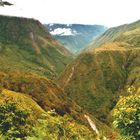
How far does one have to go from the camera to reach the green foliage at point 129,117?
3138cm

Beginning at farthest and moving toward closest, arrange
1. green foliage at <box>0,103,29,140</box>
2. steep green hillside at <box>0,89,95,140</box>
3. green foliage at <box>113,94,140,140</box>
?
green foliage at <box>0,103,29,140</box> < green foliage at <box>113,94,140,140</box> < steep green hillside at <box>0,89,95,140</box>

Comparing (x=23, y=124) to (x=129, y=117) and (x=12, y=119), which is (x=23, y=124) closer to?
(x=12, y=119)

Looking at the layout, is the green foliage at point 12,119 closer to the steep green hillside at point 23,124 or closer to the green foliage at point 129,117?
the steep green hillside at point 23,124

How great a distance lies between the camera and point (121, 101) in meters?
34.3

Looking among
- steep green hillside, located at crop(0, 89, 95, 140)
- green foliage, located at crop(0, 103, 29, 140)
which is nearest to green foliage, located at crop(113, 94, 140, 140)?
steep green hillside, located at crop(0, 89, 95, 140)

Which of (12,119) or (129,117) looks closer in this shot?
(129,117)

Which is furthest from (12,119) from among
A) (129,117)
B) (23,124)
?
(129,117)

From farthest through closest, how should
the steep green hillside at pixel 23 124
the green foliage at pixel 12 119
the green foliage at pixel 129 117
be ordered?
the green foliage at pixel 12 119
the green foliage at pixel 129 117
the steep green hillside at pixel 23 124

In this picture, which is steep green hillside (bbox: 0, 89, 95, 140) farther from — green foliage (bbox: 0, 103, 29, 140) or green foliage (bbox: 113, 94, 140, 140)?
green foliage (bbox: 113, 94, 140, 140)

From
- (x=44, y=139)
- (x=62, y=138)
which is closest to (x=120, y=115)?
(x=62, y=138)

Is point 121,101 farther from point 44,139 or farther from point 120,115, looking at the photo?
point 44,139

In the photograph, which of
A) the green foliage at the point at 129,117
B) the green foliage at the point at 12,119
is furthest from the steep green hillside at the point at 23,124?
the green foliage at the point at 129,117

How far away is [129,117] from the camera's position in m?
31.9

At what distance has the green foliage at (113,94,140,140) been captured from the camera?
1235 inches
